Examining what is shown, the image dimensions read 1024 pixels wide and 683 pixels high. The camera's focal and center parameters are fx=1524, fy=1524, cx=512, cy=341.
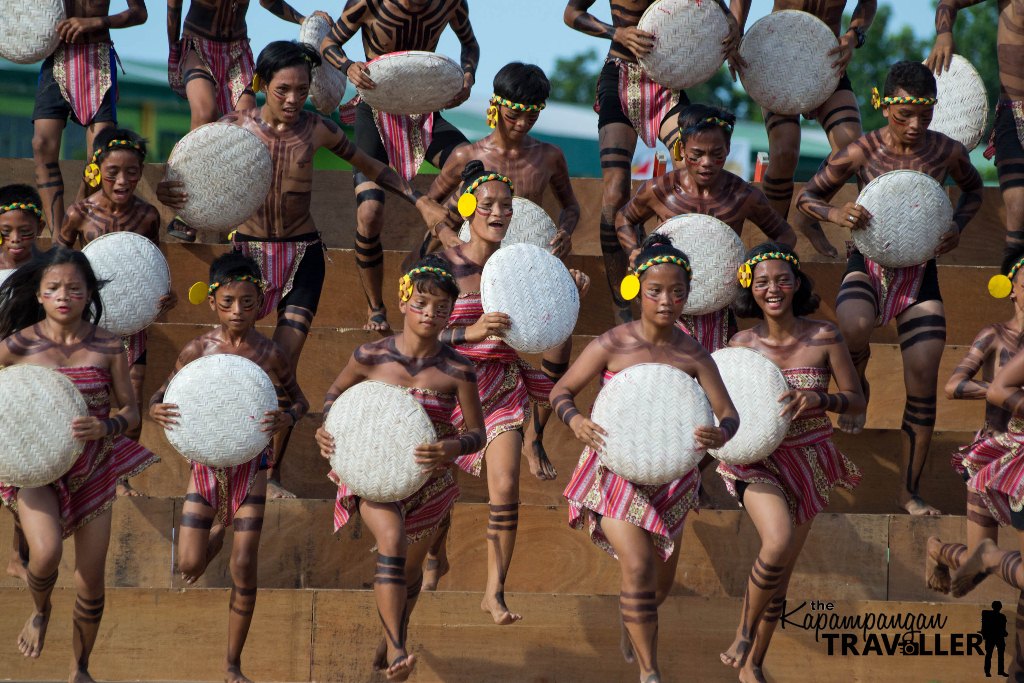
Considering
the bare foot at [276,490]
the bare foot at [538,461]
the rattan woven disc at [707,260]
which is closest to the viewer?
the rattan woven disc at [707,260]

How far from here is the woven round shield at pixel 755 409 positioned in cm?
593

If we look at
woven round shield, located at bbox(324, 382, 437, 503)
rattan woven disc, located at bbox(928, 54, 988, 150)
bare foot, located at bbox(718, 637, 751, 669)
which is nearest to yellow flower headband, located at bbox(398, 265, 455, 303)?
woven round shield, located at bbox(324, 382, 437, 503)

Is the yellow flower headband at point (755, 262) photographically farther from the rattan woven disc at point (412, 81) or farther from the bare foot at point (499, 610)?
the rattan woven disc at point (412, 81)

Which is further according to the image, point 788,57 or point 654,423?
point 788,57

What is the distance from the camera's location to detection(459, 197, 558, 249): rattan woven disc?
269 inches

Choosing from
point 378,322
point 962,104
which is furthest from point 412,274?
point 962,104

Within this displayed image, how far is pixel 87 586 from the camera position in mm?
5820

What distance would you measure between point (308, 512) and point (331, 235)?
3.34 m

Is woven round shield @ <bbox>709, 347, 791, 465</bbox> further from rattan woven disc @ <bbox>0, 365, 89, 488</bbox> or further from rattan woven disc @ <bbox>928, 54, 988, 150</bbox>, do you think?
rattan woven disc @ <bbox>928, 54, 988, 150</bbox>

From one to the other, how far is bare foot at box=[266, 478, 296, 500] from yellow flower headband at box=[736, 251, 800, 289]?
2.22 metres

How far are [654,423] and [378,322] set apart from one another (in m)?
2.58

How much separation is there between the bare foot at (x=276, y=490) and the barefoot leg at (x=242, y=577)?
75 centimetres

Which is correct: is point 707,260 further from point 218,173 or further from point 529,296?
point 218,173

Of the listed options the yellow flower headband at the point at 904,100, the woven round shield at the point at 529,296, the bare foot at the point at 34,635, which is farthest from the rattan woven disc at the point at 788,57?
the bare foot at the point at 34,635
